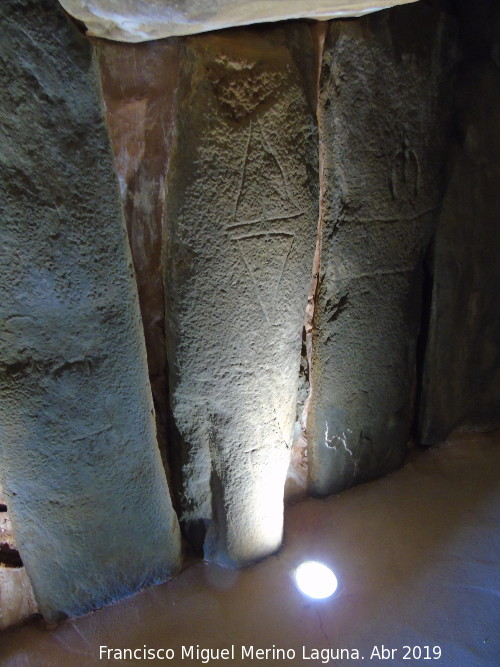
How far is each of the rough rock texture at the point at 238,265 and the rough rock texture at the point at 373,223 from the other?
147 millimetres

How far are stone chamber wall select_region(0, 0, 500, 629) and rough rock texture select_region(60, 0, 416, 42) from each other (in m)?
0.06

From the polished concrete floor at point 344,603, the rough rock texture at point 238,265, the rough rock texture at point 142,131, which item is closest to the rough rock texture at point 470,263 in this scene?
the polished concrete floor at point 344,603

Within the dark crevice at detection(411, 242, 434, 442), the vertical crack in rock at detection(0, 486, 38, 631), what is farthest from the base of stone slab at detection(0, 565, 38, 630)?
the dark crevice at detection(411, 242, 434, 442)

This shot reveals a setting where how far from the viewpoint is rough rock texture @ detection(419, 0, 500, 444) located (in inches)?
72.6

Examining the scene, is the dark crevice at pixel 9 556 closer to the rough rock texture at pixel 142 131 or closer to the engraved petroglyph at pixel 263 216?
the rough rock texture at pixel 142 131

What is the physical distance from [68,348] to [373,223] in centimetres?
106

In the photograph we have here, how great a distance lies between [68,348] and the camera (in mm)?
1258

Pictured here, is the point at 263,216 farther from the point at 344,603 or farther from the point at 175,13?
the point at 344,603

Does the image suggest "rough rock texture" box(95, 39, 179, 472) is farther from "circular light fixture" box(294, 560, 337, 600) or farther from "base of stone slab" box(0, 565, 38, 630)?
"circular light fixture" box(294, 560, 337, 600)

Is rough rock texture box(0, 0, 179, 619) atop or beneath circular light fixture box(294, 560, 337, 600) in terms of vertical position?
atop

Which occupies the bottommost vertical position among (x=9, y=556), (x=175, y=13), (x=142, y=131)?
(x=9, y=556)

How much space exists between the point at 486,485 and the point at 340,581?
0.85m

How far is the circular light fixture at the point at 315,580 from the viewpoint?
1.73 m

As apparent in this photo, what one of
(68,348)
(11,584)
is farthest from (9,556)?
(68,348)
